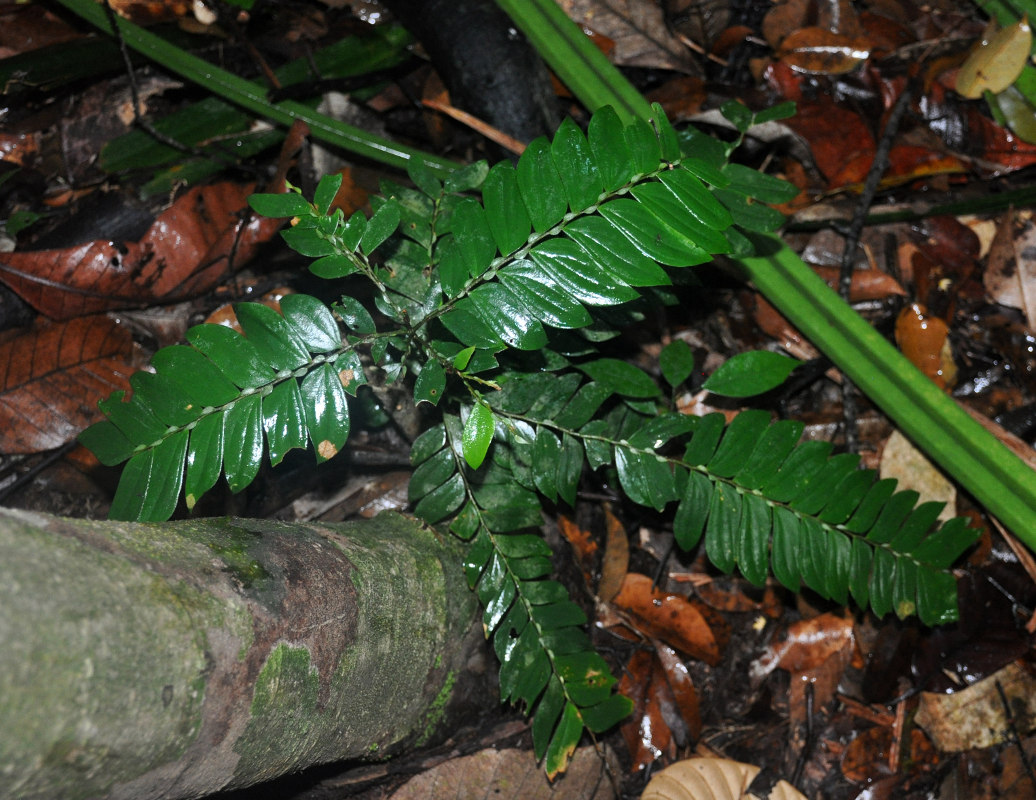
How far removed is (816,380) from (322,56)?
194 cm

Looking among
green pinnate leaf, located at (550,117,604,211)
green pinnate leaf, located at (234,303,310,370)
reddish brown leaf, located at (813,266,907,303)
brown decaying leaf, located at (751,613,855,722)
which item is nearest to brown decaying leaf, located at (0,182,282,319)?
green pinnate leaf, located at (234,303,310,370)

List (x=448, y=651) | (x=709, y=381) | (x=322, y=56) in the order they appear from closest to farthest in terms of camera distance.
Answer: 1. (x=448, y=651)
2. (x=709, y=381)
3. (x=322, y=56)

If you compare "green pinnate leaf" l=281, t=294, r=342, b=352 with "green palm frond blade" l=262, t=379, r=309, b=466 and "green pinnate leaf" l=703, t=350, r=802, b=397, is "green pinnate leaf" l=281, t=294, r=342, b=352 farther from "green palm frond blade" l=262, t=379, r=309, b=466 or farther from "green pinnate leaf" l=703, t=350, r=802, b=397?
"green pinnate leaf" l=703, t=350, r=802, b=397

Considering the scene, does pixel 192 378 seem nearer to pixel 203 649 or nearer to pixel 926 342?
pixel 203 649

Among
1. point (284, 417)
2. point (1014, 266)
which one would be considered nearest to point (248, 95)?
point (284, 417)

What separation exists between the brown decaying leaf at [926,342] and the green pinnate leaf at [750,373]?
2.11 ft

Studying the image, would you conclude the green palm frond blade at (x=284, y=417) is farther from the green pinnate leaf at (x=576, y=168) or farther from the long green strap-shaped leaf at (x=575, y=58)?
the long green strap-shaped leaf at (x=575, y=58)

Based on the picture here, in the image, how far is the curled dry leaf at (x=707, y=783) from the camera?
193 centimetres

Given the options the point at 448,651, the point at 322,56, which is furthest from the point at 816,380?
the point at 322,56

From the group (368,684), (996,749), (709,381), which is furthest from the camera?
(996,749)

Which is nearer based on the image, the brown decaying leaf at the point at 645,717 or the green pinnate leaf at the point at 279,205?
the green pinnate leaf at the point at 279,205

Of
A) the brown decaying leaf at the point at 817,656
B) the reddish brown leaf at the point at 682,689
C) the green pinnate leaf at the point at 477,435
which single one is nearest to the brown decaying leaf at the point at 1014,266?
the brown decaying leaf at the point at 817,656

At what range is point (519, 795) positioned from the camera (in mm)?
1796

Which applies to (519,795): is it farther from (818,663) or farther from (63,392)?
(63,392)
